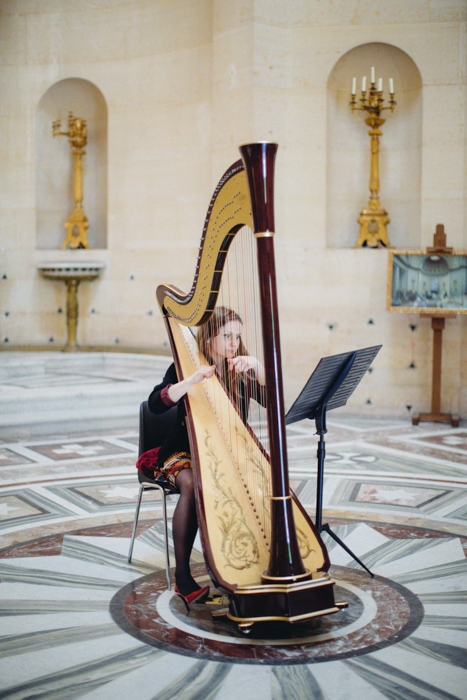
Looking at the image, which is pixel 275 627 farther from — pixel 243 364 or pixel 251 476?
pixel 243 364

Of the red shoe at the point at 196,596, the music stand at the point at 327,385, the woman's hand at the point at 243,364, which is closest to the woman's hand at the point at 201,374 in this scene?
the woman's hand at the point at 243,364

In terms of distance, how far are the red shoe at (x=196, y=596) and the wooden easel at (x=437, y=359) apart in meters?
4.87

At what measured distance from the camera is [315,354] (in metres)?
8.32

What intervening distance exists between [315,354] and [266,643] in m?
5.55

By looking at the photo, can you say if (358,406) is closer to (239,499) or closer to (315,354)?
(315,354)

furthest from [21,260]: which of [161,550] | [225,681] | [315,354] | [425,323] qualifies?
[225,681]

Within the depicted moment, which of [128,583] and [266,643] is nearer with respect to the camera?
[266,643]

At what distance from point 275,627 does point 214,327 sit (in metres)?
1.18

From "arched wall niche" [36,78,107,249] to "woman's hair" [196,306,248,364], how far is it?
289 inches

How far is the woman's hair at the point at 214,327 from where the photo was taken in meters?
3.40

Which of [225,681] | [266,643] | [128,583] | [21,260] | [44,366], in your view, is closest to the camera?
[225,681]

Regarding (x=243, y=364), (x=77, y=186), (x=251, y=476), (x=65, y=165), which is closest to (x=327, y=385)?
(x=243, y=364)

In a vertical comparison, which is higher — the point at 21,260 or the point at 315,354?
the point at 21,260

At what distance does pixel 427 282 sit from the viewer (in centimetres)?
764
